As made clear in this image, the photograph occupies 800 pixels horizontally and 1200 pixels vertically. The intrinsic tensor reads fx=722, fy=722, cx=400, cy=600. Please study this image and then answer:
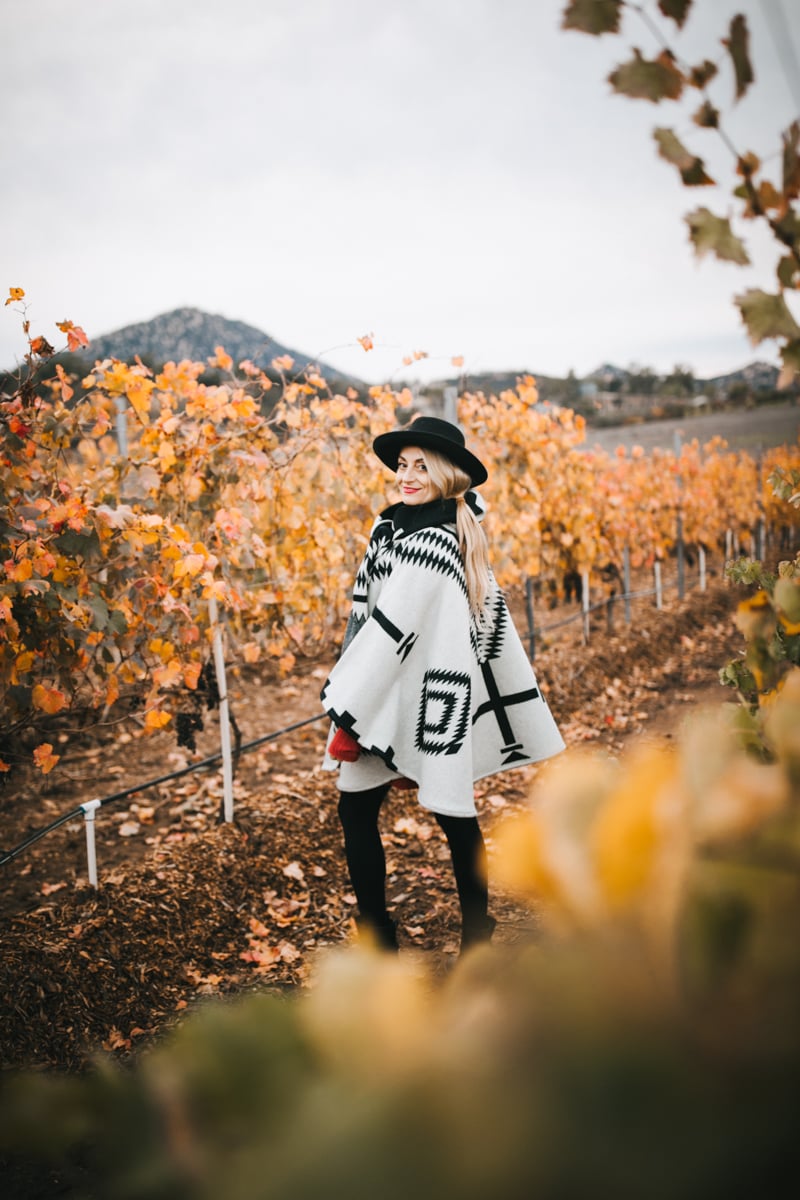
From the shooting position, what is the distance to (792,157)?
29.0 inches

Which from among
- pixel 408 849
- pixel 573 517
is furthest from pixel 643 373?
pixel 408 849

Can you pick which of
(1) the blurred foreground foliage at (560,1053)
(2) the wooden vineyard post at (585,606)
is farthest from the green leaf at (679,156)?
(2) the wooden vineyard post at (585,606)

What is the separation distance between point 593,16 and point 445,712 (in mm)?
1774

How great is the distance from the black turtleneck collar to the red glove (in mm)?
691

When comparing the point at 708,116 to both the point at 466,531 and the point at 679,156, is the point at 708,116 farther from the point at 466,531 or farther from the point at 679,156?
the point at 466,531

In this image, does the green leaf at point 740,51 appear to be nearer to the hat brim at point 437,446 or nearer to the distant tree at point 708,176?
the distant tree at point 708,176

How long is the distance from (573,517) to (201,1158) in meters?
6.84

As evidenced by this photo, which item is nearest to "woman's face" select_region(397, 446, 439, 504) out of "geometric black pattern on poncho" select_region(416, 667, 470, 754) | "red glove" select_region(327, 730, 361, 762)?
"geometric black pattern on poncho" select_region(416, 667, 470, 754)

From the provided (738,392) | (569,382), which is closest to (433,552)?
(569,382)

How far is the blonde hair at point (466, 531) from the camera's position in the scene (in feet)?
7.91

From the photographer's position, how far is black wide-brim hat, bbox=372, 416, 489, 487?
239 centimetres

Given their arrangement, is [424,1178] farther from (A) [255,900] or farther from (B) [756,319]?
(A) [255,900]

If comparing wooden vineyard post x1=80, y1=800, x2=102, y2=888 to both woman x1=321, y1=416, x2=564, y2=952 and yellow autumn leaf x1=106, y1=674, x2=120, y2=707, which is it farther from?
woman x1=321, y1=416, x2=564, y2=952

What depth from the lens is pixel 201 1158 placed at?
0.37 metres
